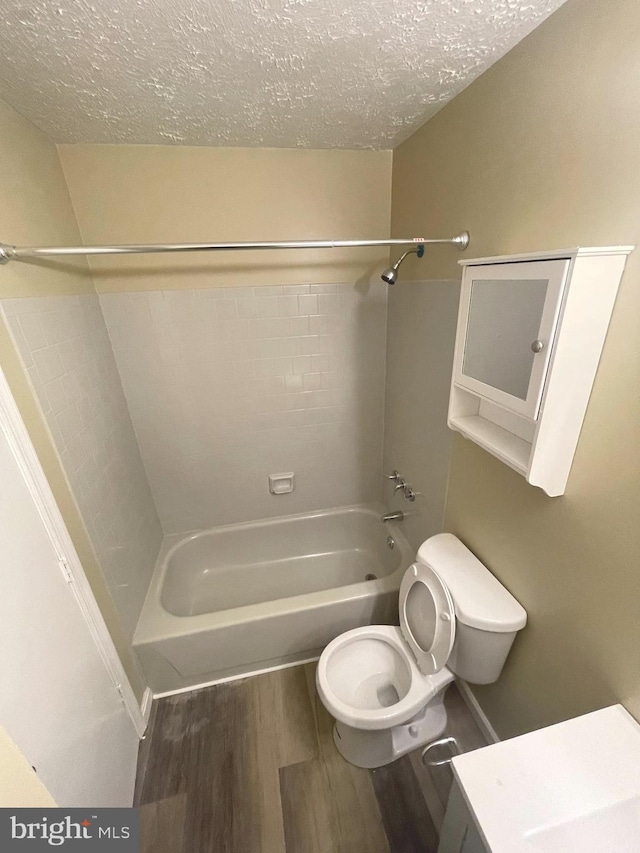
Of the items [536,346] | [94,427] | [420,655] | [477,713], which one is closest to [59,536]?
[94,427]

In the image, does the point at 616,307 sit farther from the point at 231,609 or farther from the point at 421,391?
the point at 231,609

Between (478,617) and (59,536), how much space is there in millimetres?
1267

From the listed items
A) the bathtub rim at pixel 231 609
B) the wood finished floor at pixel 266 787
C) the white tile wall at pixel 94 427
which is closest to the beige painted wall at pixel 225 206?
the white tile wall at pixel 94 427

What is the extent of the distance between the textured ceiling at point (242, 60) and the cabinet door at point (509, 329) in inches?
21.6

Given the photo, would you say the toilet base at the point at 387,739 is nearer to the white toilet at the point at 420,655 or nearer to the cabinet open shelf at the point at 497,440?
the white toilet at the point at 420,655

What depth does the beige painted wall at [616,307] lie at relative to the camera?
70cm

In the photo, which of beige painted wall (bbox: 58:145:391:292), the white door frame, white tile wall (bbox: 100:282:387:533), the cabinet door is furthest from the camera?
white tile wall (bbox: 100:282:387:533)

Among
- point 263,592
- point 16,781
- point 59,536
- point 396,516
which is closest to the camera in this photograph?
point 16,781

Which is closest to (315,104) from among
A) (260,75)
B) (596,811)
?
(260,75)

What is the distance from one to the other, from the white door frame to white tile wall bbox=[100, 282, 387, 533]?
2.93 ft

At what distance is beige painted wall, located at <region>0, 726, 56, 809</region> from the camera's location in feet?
2.01

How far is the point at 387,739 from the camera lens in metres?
1.31

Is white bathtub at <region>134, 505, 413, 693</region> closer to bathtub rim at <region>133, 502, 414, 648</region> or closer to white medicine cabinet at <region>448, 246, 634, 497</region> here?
bathtub rim at <region>133, 502, 414, 648</region>

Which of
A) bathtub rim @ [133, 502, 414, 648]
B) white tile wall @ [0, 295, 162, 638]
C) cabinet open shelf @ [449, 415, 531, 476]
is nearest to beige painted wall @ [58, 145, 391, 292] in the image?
white tile wall @ [0, 295, 162, 638]
